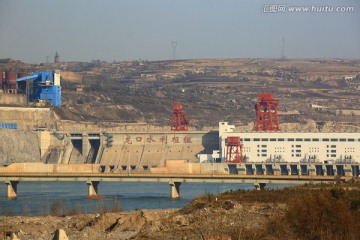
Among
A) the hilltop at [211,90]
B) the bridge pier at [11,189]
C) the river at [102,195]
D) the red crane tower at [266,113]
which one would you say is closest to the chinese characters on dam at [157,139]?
the red crane tower at [266,113]

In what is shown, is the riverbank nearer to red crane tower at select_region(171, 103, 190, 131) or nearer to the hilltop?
red crane tower at select_region(171, 103, 190, 131)

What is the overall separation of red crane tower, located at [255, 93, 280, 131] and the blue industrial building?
21817 mm

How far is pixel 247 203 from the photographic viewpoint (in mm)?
33562

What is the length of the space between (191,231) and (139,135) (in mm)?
72220

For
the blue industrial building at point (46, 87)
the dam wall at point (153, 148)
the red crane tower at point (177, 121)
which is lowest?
the dam wall at point (153, 148)

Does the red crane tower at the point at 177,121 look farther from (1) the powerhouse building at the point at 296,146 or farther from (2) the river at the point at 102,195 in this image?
(2) the river at the point at 102,195

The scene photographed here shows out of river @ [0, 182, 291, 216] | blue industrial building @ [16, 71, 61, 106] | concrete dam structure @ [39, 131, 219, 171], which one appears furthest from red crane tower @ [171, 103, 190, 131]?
river @ [0, 182, 291, 216]

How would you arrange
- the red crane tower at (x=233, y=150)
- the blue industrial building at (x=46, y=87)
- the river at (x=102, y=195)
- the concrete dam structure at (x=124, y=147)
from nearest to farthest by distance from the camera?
the river at (x=102, y=195)
the red crane tower at (x=233, y=150)
the concrete dam structure at (x=124, y=147)
the blue industrial building at (x=46, y=87)

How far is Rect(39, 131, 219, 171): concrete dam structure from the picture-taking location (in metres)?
95.2

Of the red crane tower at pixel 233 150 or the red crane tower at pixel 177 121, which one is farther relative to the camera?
the red crane tower at pixel 177 121

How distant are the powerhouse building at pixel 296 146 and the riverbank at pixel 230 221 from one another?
52363 millimetres

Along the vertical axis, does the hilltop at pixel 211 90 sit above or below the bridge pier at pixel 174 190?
above

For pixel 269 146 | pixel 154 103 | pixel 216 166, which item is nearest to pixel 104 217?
pixel 216 166

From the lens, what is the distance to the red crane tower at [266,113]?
94.0 meters
